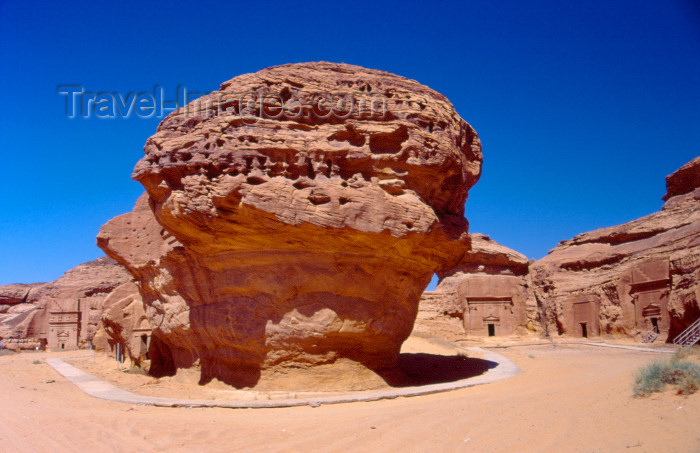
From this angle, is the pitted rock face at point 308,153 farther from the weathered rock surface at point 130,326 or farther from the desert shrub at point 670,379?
the weathered rock surface at point 130,326

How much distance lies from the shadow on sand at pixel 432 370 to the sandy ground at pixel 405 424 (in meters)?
2.43

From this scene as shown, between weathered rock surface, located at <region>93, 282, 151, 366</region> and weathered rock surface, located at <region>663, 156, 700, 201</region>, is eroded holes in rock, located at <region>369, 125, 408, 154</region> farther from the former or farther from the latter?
weathered rock surface, located at <region>663, 156, 700, 201</region>

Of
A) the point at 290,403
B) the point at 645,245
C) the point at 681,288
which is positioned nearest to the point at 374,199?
the point at 290,403

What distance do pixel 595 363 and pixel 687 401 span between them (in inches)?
350

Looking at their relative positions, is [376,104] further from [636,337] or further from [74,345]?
[74,345]

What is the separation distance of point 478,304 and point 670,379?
25.1 metres

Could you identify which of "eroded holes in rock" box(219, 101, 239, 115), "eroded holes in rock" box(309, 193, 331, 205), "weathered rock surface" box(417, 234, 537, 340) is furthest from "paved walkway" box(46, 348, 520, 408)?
"weathered rock surface" box(417, 234, 537, 340)

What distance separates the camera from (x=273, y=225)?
10703 millimetres

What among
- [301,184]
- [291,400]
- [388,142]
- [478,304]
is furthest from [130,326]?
[478,304]

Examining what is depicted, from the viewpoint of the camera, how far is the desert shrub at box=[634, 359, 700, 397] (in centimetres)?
694

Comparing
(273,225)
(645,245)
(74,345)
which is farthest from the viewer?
(74,345)

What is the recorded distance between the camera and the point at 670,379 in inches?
292

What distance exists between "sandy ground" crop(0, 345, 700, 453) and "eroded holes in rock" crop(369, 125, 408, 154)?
5.59m

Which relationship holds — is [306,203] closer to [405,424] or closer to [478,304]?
[405,424]
